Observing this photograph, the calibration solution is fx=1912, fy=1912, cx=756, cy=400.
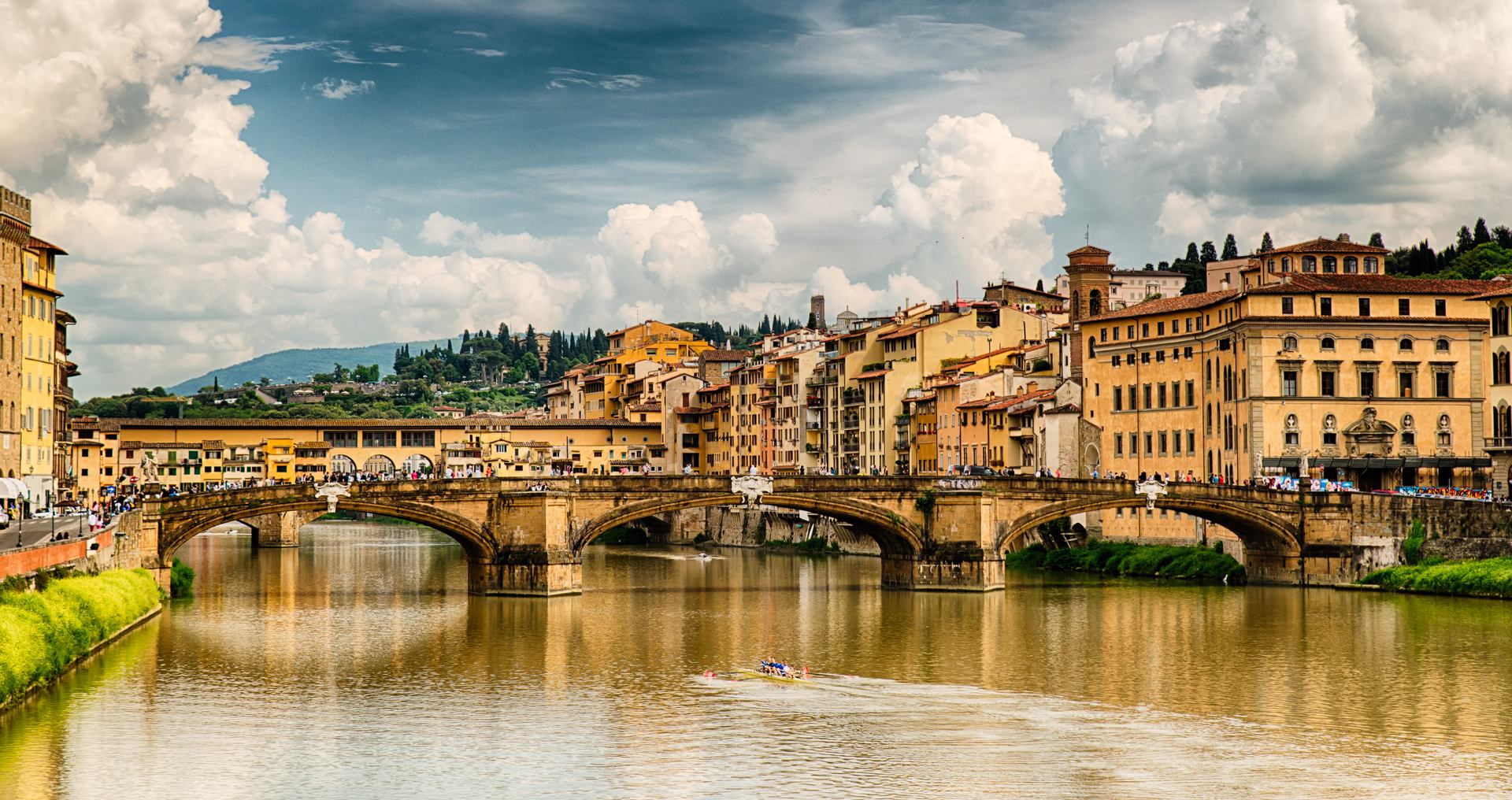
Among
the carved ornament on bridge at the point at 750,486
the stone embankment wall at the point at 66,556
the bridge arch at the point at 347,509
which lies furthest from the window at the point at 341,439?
the stone embankment wall at the point at 66,556

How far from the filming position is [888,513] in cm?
7906

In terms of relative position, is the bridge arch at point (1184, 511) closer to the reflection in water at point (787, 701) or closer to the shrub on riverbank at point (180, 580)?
the reflection in water at point (787, 701)

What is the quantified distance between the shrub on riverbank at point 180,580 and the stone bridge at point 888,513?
4.86 meters

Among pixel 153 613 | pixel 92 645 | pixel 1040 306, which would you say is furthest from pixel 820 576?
pixel 1040 306

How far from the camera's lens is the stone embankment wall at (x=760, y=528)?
368 feet

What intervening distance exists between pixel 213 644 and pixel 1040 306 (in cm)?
9205

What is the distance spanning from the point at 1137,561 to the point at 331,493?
39.1 metres

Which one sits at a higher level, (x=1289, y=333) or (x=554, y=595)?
(x=1289, y=333)

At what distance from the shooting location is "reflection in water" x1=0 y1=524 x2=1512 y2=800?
37344 millimetres

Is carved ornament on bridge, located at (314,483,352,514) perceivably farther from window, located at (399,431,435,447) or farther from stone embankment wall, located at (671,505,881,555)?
window, located at (399,431,435,447)

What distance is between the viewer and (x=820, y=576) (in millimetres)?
92438

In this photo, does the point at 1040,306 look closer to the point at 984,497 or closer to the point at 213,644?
the point at 984,497

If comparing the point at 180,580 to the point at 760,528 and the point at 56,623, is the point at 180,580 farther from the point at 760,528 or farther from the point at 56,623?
the point at 760,528

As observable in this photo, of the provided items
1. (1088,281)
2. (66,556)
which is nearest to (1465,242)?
(1088,281)
